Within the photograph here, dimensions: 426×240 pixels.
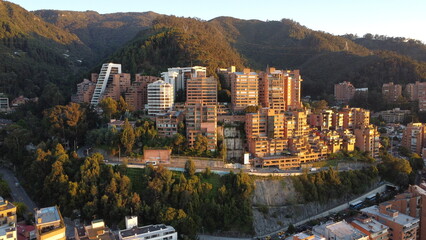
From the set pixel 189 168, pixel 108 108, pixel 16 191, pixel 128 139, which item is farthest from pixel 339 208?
pixel 16 191

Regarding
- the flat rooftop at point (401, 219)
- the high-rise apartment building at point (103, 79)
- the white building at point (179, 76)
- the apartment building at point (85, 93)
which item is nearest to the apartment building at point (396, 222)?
the flat rooftop at point (401, 219)

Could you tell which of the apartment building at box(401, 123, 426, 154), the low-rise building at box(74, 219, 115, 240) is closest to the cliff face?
the low-rise building at box(74, 219, 115, 240)

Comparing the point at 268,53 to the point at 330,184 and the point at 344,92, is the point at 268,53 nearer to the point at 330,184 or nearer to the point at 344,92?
the point at 344,92

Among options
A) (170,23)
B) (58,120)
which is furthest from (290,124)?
(170,23)

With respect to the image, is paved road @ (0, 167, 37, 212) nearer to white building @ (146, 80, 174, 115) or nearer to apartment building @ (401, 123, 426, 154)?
white building @ (146, 80, 174, 115)

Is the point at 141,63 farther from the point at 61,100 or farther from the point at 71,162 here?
the point at 71,162
